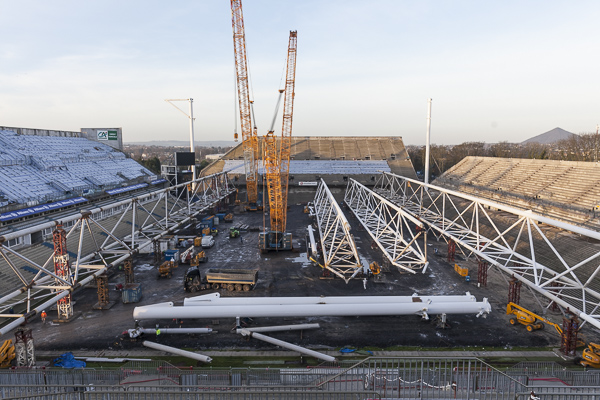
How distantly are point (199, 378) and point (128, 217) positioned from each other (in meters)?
46.7

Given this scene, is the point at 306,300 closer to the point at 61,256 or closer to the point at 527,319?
the point at 527,319

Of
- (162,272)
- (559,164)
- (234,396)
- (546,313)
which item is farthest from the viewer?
(559,164)

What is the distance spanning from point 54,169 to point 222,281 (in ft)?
155

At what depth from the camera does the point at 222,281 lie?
127 ft

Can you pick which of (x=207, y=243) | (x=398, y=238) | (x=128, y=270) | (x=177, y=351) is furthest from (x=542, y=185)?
(x=128, y=270)

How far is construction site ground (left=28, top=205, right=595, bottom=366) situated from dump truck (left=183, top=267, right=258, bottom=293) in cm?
84

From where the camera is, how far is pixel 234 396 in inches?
670

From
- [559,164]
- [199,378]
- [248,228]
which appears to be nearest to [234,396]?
[199,378]

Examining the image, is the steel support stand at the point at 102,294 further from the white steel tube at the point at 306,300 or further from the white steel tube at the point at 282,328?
the white steel tube at the point at 282,328

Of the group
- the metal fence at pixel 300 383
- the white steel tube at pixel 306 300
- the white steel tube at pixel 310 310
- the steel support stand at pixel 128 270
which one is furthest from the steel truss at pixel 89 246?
the white steel tube at pixel 306 300

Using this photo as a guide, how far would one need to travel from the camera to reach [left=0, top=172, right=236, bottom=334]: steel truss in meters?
26.0

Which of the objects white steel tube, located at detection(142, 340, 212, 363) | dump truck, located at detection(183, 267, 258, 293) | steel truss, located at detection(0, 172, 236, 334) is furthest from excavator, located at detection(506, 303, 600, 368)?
steel truss, located at detection(0, 172, 236, 334)

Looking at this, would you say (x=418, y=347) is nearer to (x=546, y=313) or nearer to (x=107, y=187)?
(x=546, y=313)

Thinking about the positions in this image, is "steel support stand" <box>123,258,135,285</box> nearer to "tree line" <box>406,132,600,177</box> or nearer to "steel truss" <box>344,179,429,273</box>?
"steel truss" <box>344,179,429,273</box>
